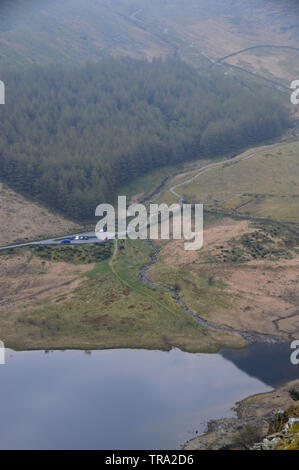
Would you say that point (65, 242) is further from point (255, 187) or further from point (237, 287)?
point (255, 187)

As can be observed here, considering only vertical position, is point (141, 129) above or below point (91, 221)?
above

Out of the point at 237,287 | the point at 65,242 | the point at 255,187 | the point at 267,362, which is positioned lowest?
the point at 65,242

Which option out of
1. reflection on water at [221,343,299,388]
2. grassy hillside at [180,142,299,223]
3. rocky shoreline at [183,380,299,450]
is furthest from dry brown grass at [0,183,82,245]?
rocky shoreline at [183,380,299,450]

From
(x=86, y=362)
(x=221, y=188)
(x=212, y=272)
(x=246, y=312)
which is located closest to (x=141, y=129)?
(x=221, y=188)

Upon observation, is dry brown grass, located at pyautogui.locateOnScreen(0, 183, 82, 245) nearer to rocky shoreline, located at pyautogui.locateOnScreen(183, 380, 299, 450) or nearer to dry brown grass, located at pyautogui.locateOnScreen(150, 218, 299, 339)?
dry brown grass, located at pyautogui.locateOnScreen(150, 218, 299, 339)

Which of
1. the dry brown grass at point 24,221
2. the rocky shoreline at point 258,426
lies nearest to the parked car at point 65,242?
the dry brown grass at point 24,221

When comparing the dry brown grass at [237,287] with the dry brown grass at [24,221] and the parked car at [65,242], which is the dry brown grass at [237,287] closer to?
the parked car at [65,242]

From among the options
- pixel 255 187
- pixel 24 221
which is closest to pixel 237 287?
pixel 255 187
